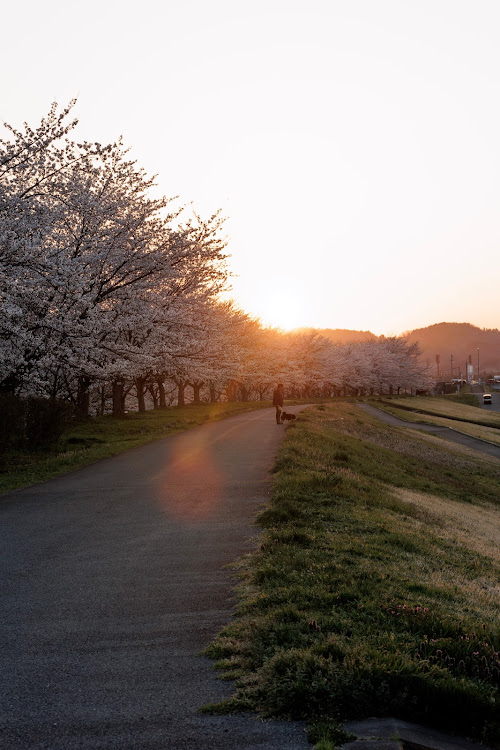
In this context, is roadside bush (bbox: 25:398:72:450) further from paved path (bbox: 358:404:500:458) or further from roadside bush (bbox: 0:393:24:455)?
paved path (bbox: 358:404:500:458)

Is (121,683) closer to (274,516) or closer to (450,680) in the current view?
(450,680)

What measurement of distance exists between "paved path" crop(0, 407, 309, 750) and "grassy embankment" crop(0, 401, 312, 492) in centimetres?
166

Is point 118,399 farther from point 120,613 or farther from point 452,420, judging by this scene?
point 452,420

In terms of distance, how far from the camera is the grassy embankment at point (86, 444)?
581 inches

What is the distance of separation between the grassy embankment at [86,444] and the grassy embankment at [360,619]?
20.2 ft

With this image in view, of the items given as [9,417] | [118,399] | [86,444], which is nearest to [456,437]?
[118,399]

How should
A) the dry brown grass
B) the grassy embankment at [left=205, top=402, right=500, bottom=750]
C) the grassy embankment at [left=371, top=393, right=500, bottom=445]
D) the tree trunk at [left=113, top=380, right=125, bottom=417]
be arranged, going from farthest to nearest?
the grassy embankment at [left=371, top=393, right=500, bottom=445] → the tree trunk at [left=113, top=380, right=125, bottom=417] → the dry brown grass → the grassy embankment at [left=205, top=402, right=500, bottom=750]

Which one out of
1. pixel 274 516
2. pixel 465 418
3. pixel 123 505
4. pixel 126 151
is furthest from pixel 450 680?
pixel 465 418

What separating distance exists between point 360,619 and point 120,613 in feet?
7.53

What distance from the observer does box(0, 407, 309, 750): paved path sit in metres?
3.93

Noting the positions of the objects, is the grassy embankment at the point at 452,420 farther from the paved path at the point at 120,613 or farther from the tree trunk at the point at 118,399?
the paved path at the point at 120,613

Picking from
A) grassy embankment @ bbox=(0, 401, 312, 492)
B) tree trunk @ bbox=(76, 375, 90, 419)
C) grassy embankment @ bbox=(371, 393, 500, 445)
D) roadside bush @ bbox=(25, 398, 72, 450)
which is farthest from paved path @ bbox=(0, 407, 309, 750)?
grassy embankment @ bbox=(371, 393, 500, 445)

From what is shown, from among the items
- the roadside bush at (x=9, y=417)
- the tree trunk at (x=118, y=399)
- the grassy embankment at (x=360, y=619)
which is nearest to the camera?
the grassy embankment at (x=360, y=619)

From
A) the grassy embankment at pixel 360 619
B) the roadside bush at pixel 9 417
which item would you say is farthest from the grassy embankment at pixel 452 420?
the grassy embankment at pixel 360 619
